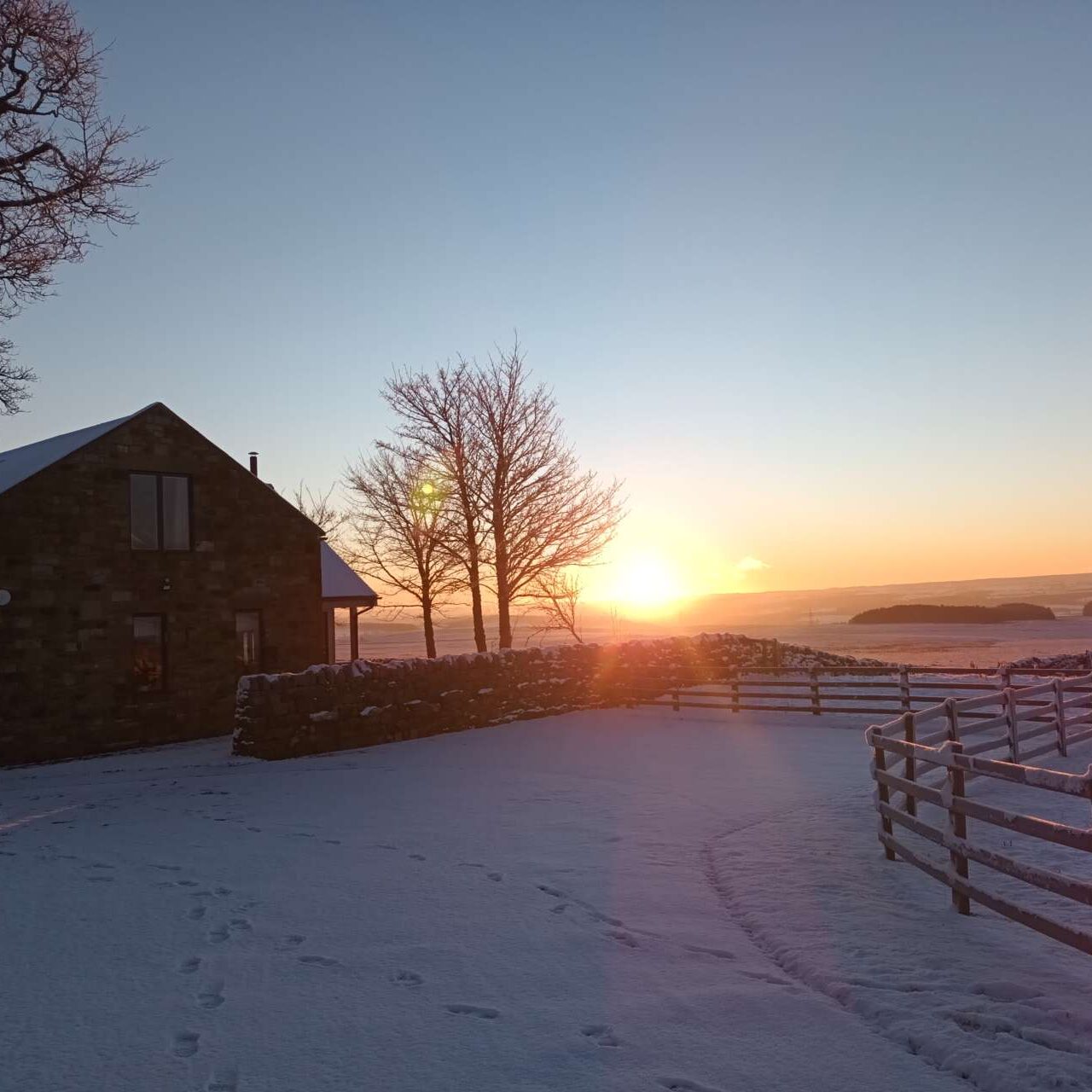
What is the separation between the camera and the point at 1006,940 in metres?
6.26

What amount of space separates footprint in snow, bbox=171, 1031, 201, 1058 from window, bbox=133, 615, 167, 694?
53.1 ft

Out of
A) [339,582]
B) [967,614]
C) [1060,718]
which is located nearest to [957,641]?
[967,614]

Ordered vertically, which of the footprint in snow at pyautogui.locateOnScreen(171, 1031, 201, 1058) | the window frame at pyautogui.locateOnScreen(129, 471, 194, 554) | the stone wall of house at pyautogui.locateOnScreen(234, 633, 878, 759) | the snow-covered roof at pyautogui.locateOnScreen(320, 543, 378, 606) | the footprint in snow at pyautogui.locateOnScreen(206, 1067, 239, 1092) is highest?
the window frame at pyautogui.locateOnScreen(129, 471, 194, 554)

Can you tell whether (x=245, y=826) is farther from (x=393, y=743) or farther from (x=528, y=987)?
(x=393, y=743)

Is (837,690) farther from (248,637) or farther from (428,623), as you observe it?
(248,637)

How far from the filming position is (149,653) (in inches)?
779

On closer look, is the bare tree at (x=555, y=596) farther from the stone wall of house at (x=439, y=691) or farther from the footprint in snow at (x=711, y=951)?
the footprint in snow at (x=711, y=951)

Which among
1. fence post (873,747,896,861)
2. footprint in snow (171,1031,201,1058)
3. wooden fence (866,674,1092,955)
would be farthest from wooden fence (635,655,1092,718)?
footprint in snow (171,1031,201,1058)

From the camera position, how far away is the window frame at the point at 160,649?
19375mm

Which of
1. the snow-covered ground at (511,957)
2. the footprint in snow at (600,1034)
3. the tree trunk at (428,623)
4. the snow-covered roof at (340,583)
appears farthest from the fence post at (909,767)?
the tree trunk at (428,623)

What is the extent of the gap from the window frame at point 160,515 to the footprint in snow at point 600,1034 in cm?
1754

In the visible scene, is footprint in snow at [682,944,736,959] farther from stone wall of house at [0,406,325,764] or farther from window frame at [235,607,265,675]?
window frame at [235,607,265,675]

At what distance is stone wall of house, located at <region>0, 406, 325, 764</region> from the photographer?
58.5 feet

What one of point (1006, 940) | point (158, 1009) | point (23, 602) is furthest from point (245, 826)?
point (23, 602)
